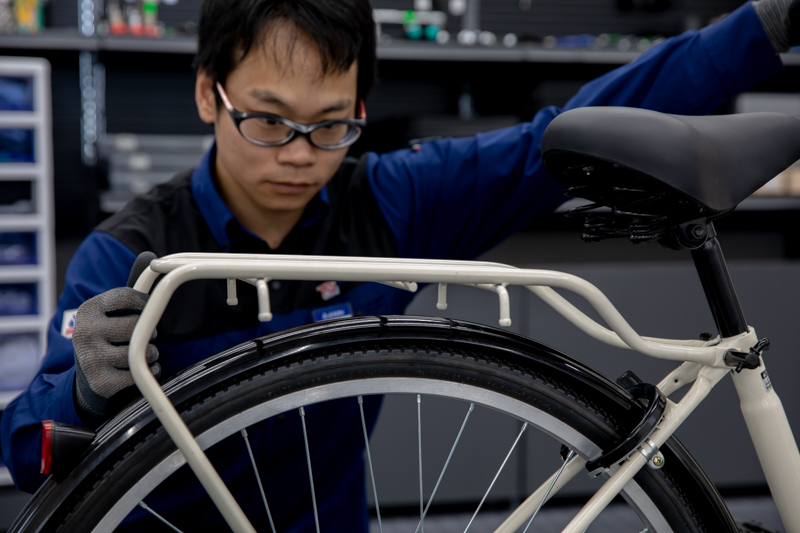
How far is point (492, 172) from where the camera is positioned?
0.96 metres

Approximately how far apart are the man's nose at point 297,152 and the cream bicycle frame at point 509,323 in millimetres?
300

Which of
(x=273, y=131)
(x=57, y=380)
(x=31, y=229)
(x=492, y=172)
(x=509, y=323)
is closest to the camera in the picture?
(x=509, y=323)

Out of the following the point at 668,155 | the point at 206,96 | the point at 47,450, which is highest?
the point at 206,96

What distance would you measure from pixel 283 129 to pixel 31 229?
1.42 m

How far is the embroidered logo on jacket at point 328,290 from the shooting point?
88 cm

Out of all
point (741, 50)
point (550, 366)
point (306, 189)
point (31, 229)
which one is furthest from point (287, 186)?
point (31, 229)

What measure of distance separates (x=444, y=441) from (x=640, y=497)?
1.35 m

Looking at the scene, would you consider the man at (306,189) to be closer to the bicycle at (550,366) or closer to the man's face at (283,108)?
the man's face at (283,108)

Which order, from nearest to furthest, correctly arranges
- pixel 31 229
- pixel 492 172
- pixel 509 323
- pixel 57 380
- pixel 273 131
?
1. pixel 509 323
2. pixel 57 380
3. pixel 273 131
4. pixel 492 172
5. pixel 31 229

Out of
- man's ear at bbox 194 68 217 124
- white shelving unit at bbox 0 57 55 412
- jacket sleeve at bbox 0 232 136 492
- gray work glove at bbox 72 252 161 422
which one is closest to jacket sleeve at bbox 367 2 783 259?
man's ear at bbox 194 68 217 124

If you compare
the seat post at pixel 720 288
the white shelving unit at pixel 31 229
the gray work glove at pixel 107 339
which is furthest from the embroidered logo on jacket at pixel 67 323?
the white shelving unit at pixel 31 229

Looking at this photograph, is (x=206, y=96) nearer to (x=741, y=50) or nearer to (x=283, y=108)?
(x=283, y=108)

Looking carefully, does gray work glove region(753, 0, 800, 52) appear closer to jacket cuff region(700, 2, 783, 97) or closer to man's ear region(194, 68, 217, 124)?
jacket cuff region(700, 2, 783, 97)

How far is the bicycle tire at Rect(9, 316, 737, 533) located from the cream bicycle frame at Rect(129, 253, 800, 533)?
32 mm
